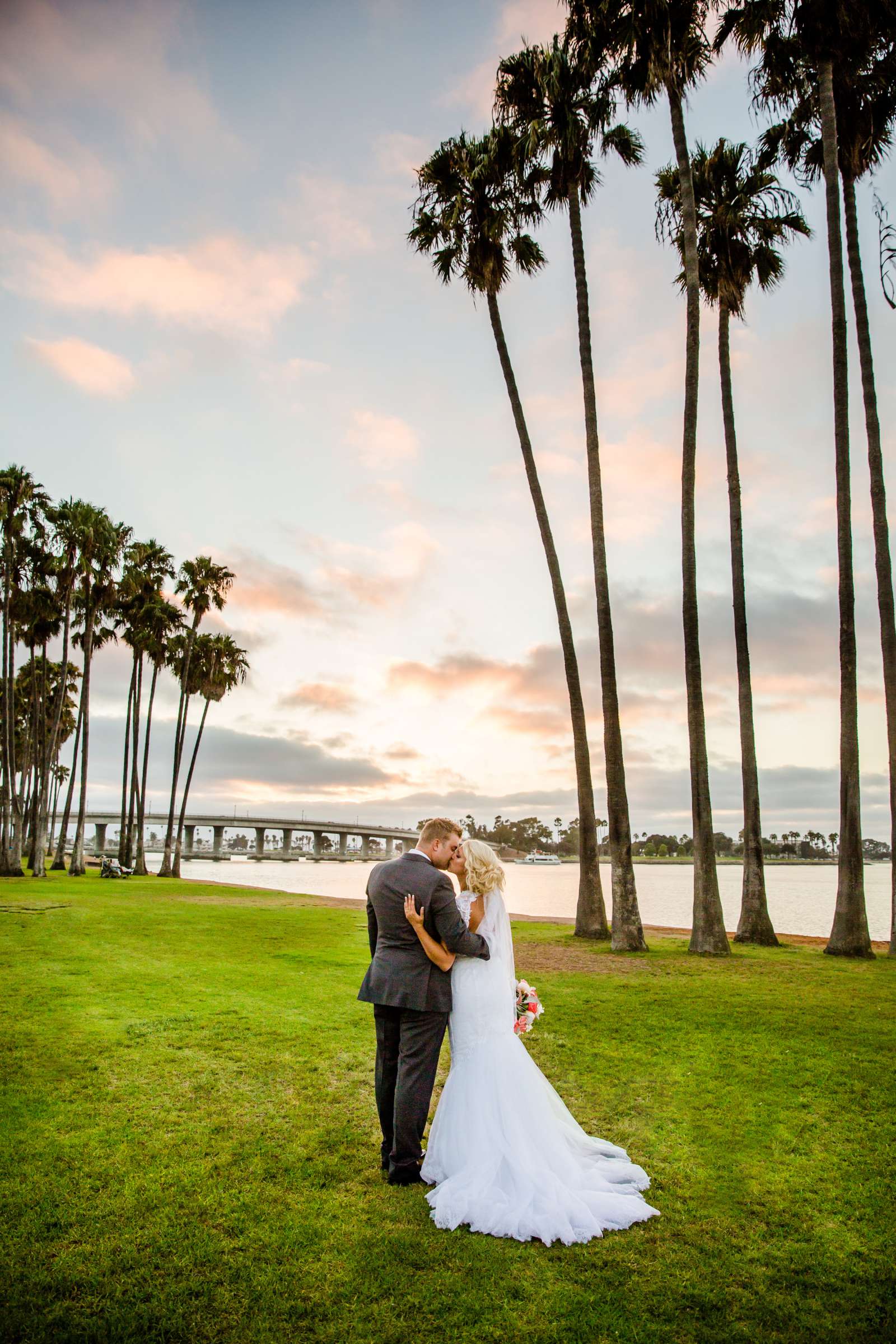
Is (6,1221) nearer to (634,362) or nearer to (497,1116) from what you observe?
(497,1116)

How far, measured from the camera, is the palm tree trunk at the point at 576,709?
19.4m

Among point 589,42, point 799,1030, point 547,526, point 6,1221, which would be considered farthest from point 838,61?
point 6,1221

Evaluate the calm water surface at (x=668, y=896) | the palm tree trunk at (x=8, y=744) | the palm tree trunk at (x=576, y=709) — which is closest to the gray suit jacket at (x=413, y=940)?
the palm tree trunk at (x=576, y=709)

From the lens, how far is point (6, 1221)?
4.40 m

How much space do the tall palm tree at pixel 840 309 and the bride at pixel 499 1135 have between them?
1378 cm

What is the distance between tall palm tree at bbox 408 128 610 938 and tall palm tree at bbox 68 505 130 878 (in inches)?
925

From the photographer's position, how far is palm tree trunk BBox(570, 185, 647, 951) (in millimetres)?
16953

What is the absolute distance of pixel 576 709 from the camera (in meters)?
20.2

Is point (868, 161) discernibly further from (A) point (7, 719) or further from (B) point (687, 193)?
(A) point (7, 719)

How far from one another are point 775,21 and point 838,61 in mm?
1818

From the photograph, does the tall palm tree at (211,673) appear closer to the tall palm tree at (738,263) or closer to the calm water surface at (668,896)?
the calm water surface at (668,896)

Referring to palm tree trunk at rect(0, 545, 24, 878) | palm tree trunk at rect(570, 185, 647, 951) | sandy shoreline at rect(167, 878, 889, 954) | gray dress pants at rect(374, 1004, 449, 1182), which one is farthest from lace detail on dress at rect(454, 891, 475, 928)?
palm tree trunk at rect(0, 545, 24, 878)

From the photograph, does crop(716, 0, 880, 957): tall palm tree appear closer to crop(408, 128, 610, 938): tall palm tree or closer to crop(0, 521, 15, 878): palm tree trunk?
crop(408, 128, 610, 938): tall palm tree

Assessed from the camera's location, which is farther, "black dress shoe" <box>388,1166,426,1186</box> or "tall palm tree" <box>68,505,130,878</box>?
"tall palm tree" <box>68,505,130,878</box>
